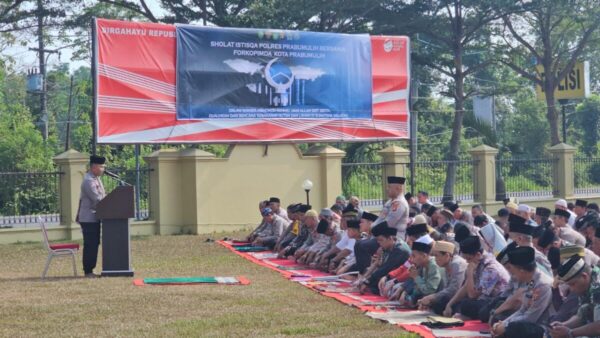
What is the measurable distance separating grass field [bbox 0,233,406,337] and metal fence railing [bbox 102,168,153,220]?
6.72 meters

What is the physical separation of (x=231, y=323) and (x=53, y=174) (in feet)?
39.8

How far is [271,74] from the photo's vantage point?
888 inches

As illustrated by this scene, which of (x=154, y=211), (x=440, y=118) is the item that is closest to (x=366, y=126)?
(x=154, y=211)

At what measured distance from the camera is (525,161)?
27000 mm

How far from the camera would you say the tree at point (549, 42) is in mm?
32438

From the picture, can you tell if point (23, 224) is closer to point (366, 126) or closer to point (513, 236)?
point (366, 126)

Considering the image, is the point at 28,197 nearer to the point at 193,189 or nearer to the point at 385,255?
the point at 193,189

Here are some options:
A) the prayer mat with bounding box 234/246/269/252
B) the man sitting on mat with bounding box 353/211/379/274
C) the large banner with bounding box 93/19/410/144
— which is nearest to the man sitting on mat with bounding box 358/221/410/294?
the man sitting on mat with bounding box 353/211/379/274

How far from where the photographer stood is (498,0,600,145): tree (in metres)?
32.4

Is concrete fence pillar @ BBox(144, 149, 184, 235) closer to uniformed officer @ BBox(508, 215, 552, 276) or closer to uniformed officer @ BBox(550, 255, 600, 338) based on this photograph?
uniformed officer @ BBox(508, 215, 552, 276)

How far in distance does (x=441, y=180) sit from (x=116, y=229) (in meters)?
16.0

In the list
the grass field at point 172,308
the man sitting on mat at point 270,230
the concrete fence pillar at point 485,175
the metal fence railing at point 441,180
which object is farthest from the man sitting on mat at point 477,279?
the metal fence railing at point 441,180

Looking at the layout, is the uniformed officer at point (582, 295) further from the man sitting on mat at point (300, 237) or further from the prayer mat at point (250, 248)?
the prayer mat at point (250, 248)

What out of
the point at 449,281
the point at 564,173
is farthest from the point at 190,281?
the point at 564,173
